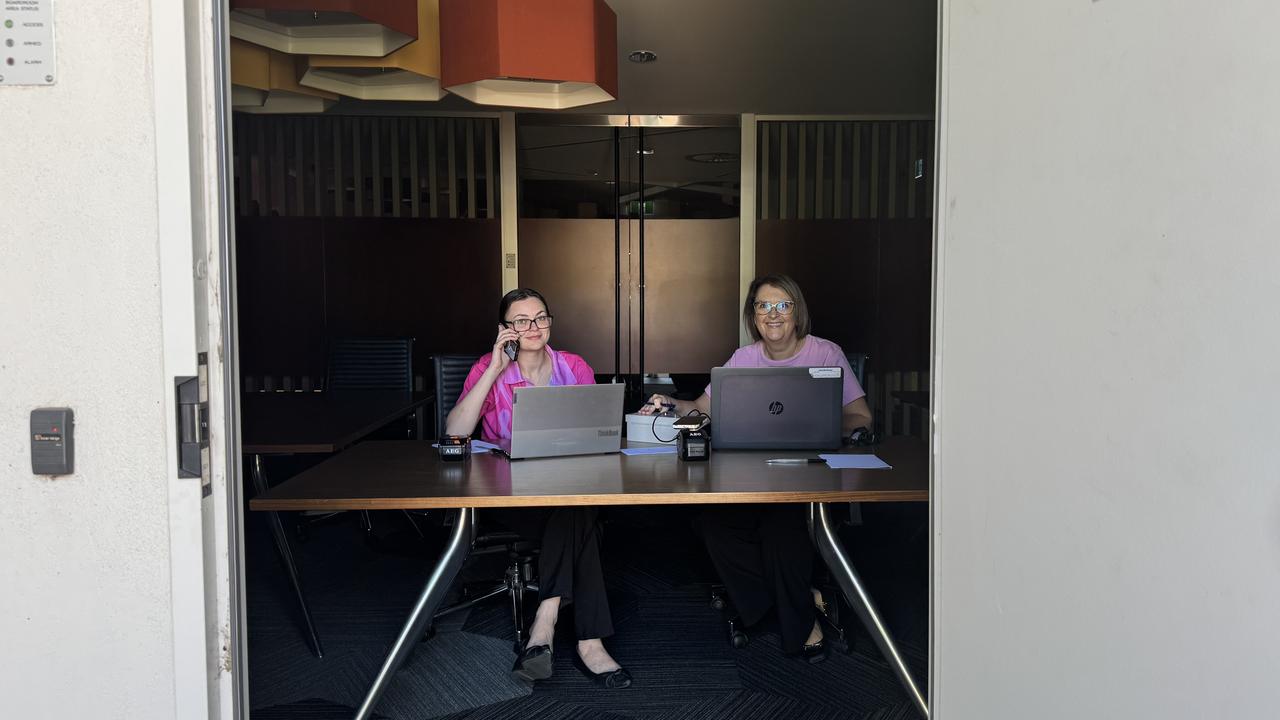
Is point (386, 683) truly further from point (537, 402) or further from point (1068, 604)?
point (1068, 604)

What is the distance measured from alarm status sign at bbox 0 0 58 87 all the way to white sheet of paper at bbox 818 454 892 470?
2.40 metres

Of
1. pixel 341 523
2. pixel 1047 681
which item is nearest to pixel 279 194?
pixel 341 523

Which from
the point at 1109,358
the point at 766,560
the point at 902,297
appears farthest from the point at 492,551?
the point at 902,297

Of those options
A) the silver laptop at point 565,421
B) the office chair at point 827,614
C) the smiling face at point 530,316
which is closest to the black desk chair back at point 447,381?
the smiling face at point 530,316

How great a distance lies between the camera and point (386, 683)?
257 cm

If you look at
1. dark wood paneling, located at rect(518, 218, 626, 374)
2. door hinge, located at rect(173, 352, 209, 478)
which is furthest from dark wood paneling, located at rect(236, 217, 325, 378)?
door hinge, located at rect(173, 352, 209, 478)

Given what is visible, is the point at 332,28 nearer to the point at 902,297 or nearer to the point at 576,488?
the point at 576,488

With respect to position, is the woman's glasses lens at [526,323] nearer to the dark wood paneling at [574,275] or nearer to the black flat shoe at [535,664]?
the black flat shoe at [535,664]

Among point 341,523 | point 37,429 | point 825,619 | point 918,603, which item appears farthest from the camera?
point 341,523

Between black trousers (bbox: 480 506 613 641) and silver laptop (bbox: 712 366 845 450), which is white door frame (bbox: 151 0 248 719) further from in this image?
silver laptop (bbox: 712 366 845 450)

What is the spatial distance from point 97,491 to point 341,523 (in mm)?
4068

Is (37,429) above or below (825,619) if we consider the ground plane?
above

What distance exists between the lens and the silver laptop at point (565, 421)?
2891 mm

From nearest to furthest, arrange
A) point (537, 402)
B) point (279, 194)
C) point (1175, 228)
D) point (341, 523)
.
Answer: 1. point (1175, 228)
2. point (537, 402)
3. point (341, 523)
4. point (279, 194)
